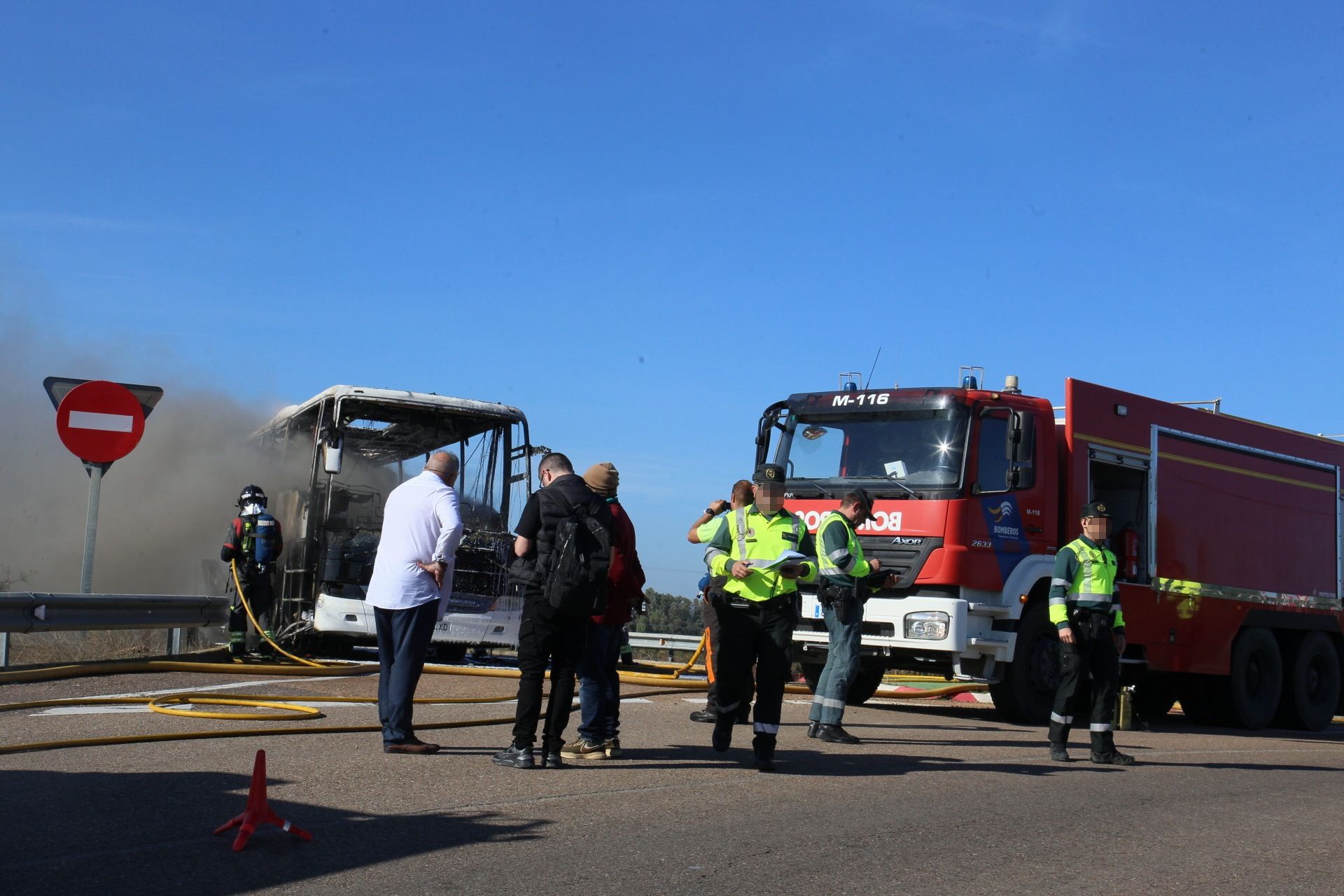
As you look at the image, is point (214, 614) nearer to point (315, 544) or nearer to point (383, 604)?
point (315, 544)

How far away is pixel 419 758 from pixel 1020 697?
646 centimetres

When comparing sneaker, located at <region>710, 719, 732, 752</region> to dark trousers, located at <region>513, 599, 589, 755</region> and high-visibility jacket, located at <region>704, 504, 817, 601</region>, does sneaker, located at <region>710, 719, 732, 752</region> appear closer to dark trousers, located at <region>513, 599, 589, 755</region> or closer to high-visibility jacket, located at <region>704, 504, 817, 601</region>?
high-visibility jacket, located at <region>704, 504, 817, 601</region>

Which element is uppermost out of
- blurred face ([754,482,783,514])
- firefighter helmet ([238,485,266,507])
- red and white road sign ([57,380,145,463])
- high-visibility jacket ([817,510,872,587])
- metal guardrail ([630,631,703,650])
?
red and white road sign ([57,380,145,463])

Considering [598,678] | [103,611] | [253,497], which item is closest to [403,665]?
[598,678]

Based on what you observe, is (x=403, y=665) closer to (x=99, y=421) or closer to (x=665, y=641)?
(x=99, y=421)

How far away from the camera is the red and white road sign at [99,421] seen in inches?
457

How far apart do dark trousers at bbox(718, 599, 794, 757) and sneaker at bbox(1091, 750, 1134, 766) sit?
280cm

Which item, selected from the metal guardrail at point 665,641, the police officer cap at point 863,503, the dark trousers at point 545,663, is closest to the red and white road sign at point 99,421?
the dark trousers at point 545,663

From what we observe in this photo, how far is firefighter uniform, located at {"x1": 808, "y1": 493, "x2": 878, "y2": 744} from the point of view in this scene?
9945mm

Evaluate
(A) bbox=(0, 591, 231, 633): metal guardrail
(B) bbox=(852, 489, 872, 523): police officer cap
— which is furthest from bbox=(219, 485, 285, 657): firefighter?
(B) bbox=(852, 489, 872, 523): police officer cap

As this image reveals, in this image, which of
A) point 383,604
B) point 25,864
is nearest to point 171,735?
point 383,604

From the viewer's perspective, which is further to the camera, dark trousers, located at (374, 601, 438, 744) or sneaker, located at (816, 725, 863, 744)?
sneaker, located at (816, 725, 863, 744)

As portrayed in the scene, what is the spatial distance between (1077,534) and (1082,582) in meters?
3.38

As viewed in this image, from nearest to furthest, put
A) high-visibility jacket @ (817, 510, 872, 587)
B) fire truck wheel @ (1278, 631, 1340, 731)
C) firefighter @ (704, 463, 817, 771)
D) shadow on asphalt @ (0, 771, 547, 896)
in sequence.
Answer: shadow on asphalt @ (0, 771, 547, 896) < firefighter @ (704, 463, 817, 771) < high-visibility jacket @ (817, 510, 872, 587) < fire truck wheel @ (1278, 631, 1340, 731)
